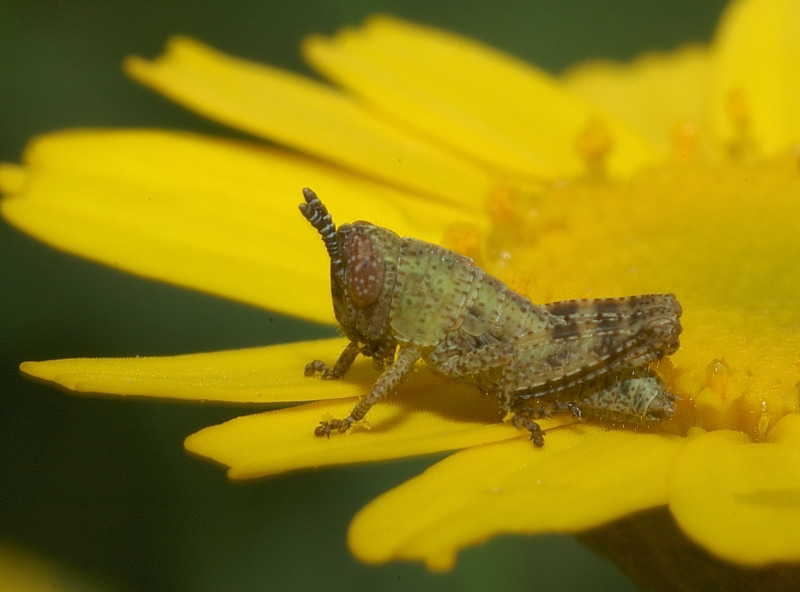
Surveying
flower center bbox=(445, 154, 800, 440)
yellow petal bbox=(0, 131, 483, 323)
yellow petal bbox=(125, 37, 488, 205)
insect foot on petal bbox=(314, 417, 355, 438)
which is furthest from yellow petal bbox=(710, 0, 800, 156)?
insect foot on petal bbox=(314, 417, 355, 438)

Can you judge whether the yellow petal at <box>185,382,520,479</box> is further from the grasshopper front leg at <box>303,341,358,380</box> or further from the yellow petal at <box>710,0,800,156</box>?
the yellow petal at <box>710,0,800,156</box>

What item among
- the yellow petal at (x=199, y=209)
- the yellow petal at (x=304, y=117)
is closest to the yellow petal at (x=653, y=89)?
the yellow petal at (x=304, y=117)

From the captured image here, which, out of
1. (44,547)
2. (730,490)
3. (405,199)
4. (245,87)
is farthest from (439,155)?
(730,490)

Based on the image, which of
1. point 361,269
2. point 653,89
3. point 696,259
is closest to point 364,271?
point 361,269

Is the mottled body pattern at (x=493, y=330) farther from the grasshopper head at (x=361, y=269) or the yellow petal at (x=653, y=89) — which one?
the yellow petal at (x=653, y=89)

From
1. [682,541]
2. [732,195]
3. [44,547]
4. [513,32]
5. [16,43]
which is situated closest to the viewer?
[682,541]

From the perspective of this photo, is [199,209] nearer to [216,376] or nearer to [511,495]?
[216,376]

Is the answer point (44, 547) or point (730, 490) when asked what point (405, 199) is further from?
point (730, 490)
